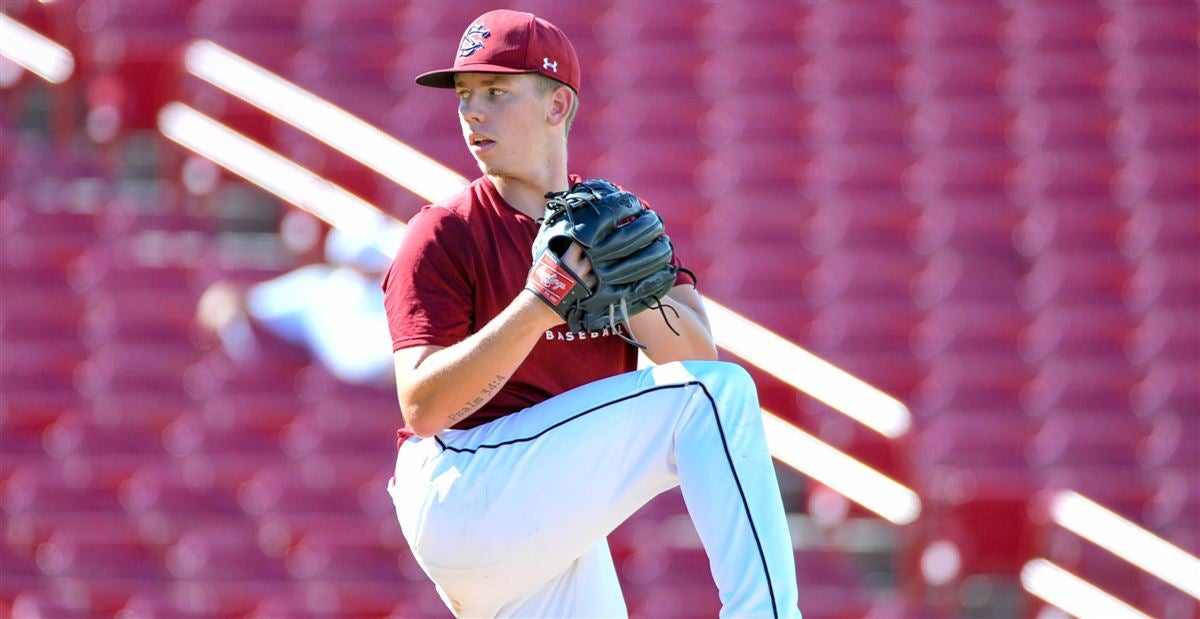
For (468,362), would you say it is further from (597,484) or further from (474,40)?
(474,40)

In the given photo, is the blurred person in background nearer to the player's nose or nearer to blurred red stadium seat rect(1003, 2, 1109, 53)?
the player's nose

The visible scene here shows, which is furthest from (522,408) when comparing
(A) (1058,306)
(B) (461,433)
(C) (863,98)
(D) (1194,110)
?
(D) (1194,110)

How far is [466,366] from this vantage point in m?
2.27

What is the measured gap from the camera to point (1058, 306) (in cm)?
604

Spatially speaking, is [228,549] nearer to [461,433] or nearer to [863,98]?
[461,433]

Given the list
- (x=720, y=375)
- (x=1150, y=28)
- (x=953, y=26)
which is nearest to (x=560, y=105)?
(x=720, y=375)

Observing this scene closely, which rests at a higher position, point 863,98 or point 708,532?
point 863,98

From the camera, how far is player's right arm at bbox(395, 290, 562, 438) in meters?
2.24

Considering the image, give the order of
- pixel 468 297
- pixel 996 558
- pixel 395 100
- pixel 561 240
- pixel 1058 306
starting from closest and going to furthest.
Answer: pixel 561 240 → pixel 468 297 → pixel 996 558 → pixel 1058 306 → pixel 395 100

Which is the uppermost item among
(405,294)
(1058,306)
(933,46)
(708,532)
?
(933,46)

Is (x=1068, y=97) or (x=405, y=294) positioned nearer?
(x=405, y=294)

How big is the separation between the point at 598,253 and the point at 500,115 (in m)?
0.39

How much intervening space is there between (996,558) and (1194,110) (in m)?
2.72

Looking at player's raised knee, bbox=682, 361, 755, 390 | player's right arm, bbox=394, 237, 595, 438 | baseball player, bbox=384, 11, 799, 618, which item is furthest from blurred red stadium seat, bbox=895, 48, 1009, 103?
player's right arm, bbox=394, 237, 595, 438
